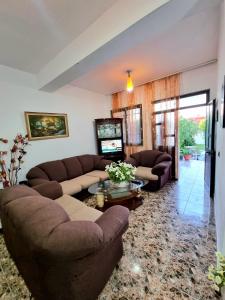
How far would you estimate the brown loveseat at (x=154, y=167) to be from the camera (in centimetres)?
329

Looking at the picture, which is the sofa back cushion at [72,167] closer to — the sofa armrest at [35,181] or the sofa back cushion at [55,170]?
the sofa back cushion at [55,170]

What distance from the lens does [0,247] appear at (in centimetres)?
205

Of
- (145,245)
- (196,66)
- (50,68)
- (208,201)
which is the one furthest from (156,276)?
(196,66)

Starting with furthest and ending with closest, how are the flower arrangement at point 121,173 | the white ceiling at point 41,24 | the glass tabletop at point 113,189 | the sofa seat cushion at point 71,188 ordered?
the sofa seat cushion at point 71,188
the glass tabletop at point 113,189
the flower arrangement at point 121,173
the white ceiling at point 41,24

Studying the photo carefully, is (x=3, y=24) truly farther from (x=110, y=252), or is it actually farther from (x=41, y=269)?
(x=110, y=252)

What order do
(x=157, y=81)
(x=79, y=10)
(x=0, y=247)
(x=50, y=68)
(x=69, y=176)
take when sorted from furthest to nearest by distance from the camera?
(x=157, y=81) → (x=69, y=176) → (x=50, y=68) → (x=0, y=247) → (x=79, y=10)

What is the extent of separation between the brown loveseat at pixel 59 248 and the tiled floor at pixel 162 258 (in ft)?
1.12

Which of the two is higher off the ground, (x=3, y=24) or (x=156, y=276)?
(x=3, y=24)

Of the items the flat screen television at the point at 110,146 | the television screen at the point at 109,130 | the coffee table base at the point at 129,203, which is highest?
the television screen at the point at 109,130

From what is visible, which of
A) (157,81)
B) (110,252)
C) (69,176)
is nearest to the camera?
(110,252)

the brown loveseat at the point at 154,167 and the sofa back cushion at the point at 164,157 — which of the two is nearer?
the brown loveseat at the point at 154,167

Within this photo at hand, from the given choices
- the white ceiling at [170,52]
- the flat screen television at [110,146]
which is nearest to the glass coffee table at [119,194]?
the flat screen television at [110,146]

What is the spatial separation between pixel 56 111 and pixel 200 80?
3.57m

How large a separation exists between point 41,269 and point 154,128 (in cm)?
397
